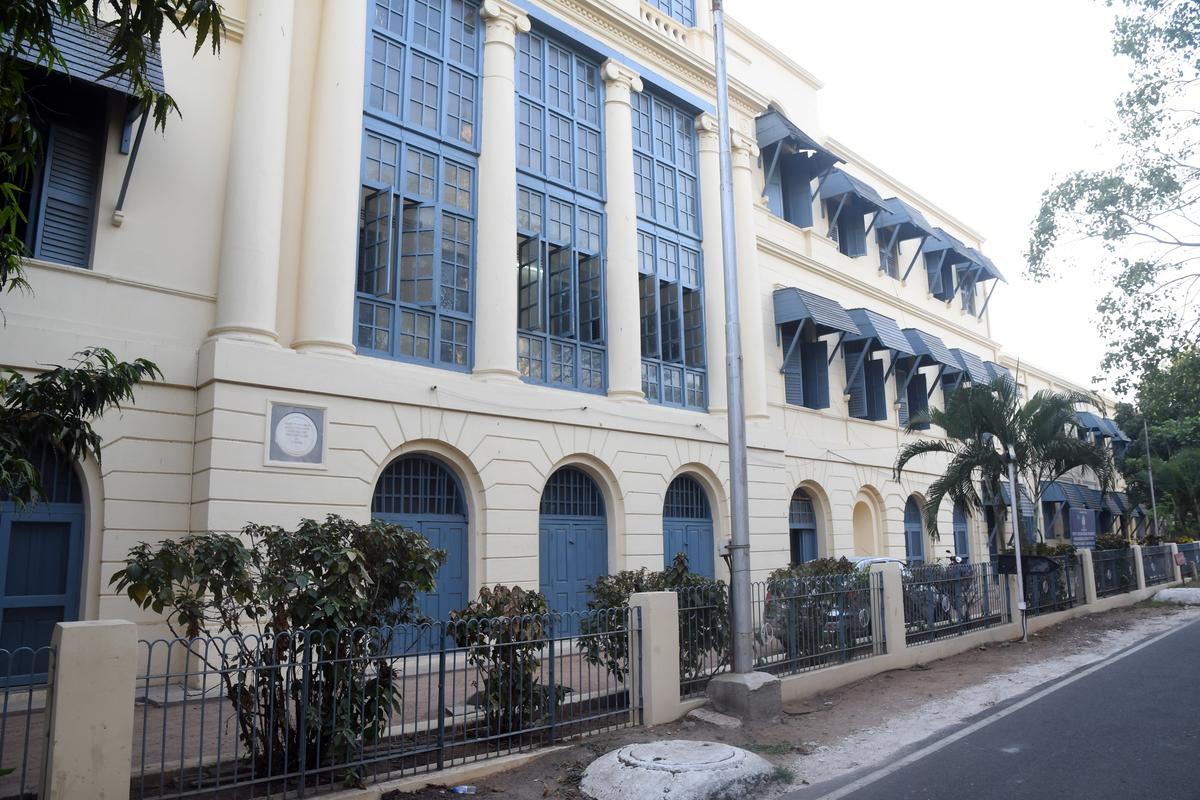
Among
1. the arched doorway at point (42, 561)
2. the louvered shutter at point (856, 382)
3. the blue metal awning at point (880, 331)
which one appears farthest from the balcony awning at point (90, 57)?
the louvered shutter at point (856, 382)

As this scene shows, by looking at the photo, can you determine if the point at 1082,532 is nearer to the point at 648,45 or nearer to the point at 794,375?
the point at 794,375

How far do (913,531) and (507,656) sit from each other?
21.6 m

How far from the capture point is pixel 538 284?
16016 millimetres

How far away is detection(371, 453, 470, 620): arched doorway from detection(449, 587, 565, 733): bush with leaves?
5.20 meters

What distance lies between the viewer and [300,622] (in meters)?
6.84

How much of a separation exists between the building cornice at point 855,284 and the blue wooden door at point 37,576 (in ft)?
54.3

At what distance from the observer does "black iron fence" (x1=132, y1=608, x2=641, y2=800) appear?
631cm

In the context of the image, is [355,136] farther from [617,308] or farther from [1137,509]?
[1137,509]

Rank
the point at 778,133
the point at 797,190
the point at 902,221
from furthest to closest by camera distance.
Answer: the point at 902,221, the point at 797,190, the point at 778,133

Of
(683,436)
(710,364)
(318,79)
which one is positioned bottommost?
(683,436)

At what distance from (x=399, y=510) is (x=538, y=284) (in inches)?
199

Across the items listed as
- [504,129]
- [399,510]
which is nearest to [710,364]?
[504,129]

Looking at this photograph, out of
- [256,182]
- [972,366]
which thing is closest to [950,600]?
[256,182]

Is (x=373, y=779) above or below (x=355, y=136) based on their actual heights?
below
